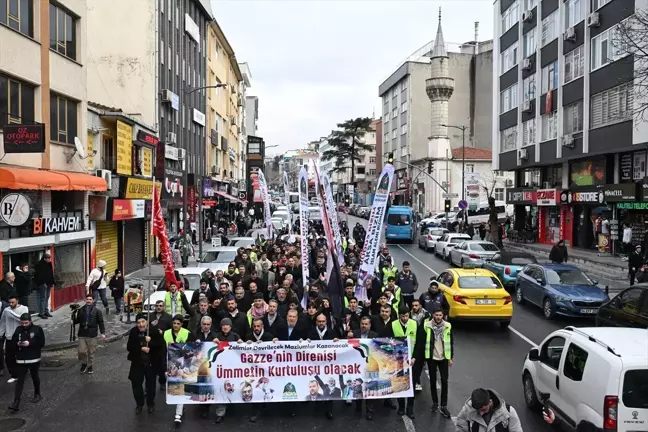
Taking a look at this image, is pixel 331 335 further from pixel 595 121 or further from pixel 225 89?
pixel 225 89

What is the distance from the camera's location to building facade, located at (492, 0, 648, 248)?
94.2 feet

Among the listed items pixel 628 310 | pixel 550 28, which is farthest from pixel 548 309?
pixel 550 28

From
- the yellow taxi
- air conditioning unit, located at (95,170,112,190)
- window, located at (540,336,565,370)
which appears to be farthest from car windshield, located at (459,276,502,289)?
air conditioning unit, located at (95,170,112,190)

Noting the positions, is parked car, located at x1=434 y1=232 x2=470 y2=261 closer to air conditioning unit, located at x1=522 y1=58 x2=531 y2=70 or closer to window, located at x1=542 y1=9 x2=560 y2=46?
window, located at x1=542 y1=9 x2=560 y2=46

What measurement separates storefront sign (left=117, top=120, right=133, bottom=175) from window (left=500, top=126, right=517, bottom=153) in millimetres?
28832

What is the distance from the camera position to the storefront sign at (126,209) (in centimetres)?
2189

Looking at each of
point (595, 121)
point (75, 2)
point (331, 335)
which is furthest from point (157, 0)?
point (331, 335)

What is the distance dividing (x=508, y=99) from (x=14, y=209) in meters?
38.3

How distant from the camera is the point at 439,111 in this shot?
71.2 m

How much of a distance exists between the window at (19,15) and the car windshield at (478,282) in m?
13.6

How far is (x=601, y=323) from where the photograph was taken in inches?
479

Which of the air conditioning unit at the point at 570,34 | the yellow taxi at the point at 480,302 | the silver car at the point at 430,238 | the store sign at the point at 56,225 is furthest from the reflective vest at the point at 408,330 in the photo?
the air conditioning unit at the point at 570,34

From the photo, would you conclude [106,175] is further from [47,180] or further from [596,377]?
[596,377]

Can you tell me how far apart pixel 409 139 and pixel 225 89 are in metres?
31.7
